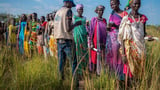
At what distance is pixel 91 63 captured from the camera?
5.17m

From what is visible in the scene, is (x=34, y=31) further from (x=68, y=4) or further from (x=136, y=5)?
(x=136, y=5)

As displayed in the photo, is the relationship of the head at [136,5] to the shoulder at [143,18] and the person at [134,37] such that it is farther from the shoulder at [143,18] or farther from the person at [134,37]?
the shoulder at [143,18]

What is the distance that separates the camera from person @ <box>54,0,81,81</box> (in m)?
3.71

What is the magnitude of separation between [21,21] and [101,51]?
4414mm

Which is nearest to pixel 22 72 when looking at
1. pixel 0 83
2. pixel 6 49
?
pixel 0 83

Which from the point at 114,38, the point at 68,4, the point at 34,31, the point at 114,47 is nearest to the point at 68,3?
the point at 68,4

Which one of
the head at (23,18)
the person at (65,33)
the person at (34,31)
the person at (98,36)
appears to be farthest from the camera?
the head at (23,18)

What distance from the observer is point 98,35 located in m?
4.75

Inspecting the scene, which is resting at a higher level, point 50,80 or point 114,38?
point 114,38

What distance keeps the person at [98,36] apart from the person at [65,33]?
108 centimetres

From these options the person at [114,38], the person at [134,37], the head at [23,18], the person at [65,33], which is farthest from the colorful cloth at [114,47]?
the head at [23,18]

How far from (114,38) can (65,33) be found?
1.03 meters

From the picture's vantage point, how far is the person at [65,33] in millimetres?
3707

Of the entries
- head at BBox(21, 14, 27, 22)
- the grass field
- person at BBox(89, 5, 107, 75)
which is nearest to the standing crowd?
person at BBox(89, 5, 107, 75)
